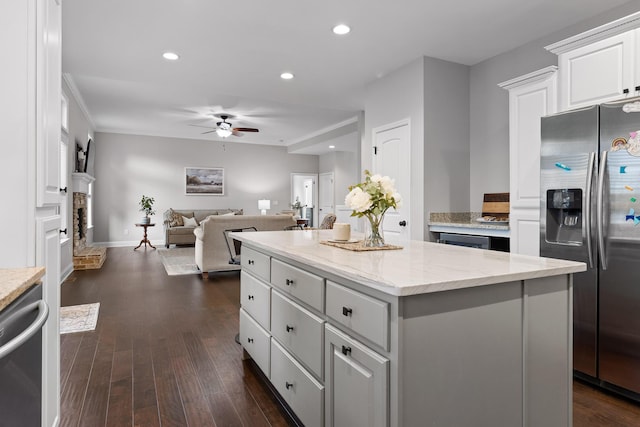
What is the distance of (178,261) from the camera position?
6863 millimetres

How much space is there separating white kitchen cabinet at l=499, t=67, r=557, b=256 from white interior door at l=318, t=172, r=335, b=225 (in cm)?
816

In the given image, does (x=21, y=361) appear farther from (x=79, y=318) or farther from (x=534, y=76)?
(x=534, y=76)

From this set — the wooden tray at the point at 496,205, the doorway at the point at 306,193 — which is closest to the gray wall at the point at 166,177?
the doorway at the point at 306,193

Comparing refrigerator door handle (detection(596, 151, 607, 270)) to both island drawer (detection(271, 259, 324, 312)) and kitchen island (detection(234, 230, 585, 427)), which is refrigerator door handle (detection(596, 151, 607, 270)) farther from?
island drawer (detection(271, 259, 324, 312))

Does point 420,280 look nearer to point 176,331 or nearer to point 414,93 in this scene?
point 176,331

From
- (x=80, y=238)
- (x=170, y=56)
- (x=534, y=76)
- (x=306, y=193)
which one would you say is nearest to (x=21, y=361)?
(x=534, y=76)

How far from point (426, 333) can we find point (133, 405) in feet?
5.67

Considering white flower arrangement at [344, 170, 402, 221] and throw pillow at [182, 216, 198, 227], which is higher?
white flower arrangement at [344, 170, 402, 221]

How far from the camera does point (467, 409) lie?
126 cm

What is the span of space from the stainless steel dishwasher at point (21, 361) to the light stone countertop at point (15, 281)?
0.10 feet

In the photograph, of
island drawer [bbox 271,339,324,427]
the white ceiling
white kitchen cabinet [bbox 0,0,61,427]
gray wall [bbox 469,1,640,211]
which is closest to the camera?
white kitchen cabinet [bbox 0,0,61,427]

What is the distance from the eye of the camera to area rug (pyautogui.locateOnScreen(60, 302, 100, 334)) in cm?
325

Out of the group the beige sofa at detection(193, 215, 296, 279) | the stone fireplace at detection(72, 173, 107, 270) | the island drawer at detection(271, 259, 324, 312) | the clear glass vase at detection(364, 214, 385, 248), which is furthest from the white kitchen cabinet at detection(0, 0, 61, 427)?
the stone fireplace at detection(72, 173, 107, 270)

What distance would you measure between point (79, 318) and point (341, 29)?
3.59m
